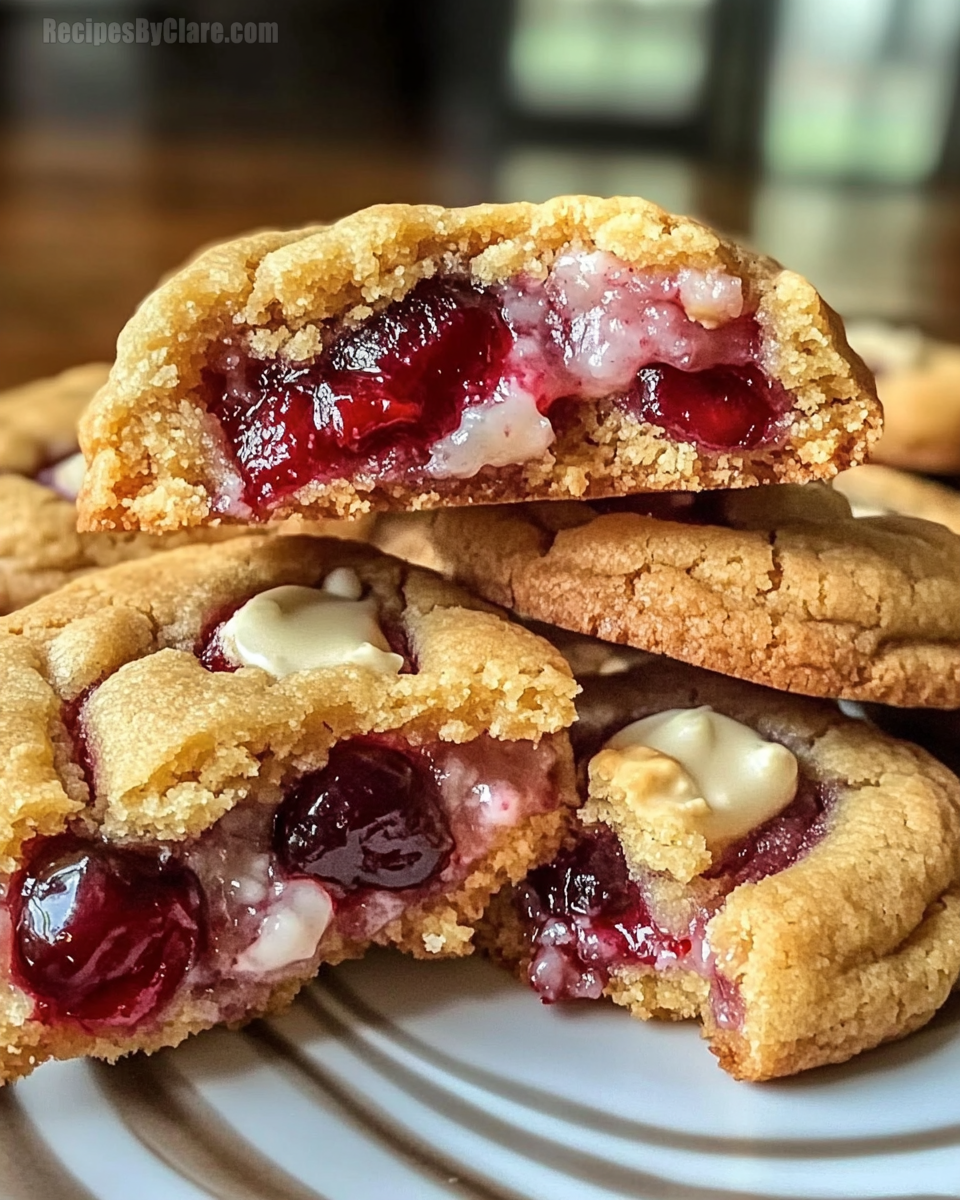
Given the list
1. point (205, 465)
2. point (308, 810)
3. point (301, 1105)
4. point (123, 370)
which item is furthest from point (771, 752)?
point (123, 370)

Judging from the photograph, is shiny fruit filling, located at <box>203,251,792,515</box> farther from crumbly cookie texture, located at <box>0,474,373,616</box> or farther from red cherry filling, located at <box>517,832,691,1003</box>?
red cherry filling, located at <box>517,832,691,1003</box>

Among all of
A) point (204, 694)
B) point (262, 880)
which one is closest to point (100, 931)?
point (262, 880)

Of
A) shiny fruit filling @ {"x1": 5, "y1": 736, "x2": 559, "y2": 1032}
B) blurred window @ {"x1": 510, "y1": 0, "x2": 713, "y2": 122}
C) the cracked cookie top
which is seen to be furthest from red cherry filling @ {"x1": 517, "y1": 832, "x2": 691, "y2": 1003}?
blurred window @ {"x1": 510, "y1": 0, "x2": 713, "y2": 122}

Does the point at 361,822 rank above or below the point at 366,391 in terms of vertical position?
below

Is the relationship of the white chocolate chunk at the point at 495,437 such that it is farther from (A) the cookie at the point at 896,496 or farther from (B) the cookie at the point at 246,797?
(A) the cookie at the point at 896,496

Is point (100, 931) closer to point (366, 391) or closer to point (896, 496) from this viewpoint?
point (366, 391)

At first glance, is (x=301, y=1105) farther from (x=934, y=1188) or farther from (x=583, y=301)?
(x=583, y=301)
